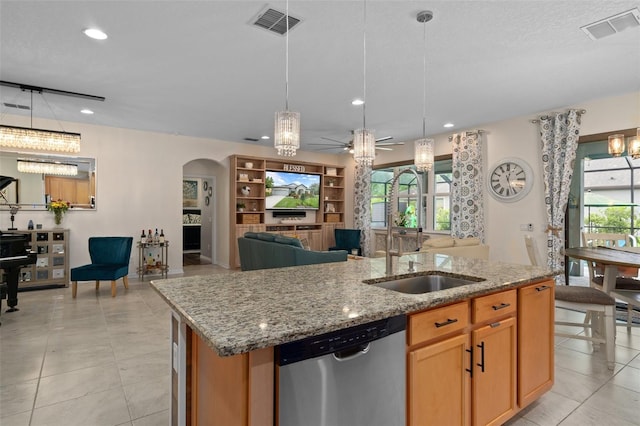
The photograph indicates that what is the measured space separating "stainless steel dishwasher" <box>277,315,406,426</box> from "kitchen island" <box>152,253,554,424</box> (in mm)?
49

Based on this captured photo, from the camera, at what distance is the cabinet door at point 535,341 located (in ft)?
6.41

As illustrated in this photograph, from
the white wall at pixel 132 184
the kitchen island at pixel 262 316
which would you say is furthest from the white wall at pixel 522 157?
the white wall at pixel 132 184

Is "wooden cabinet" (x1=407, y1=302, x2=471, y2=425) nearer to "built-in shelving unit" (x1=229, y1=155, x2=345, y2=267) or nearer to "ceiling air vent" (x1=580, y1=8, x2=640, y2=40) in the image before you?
"ceiling air vent" (x1=580, y1=8, x2=640, y2=40)

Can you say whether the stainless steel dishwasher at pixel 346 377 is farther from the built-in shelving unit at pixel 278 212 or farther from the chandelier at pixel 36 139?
the built-in shelving unit at pixel 278 212

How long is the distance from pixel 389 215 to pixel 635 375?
2376mm

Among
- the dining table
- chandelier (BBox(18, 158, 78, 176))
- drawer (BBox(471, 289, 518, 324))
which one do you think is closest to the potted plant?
chandelier (BBox(18, 158, 78, 176))

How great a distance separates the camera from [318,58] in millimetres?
3309

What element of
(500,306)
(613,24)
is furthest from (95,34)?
(613,24)

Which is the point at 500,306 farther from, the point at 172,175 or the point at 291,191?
the point at 291,191

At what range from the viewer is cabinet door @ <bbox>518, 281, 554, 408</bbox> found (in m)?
1.96

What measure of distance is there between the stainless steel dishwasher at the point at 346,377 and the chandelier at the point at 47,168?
6166 millimetres

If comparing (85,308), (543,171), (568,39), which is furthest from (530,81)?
(85,308)

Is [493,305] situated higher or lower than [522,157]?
lower

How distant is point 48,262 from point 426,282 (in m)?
5.88
